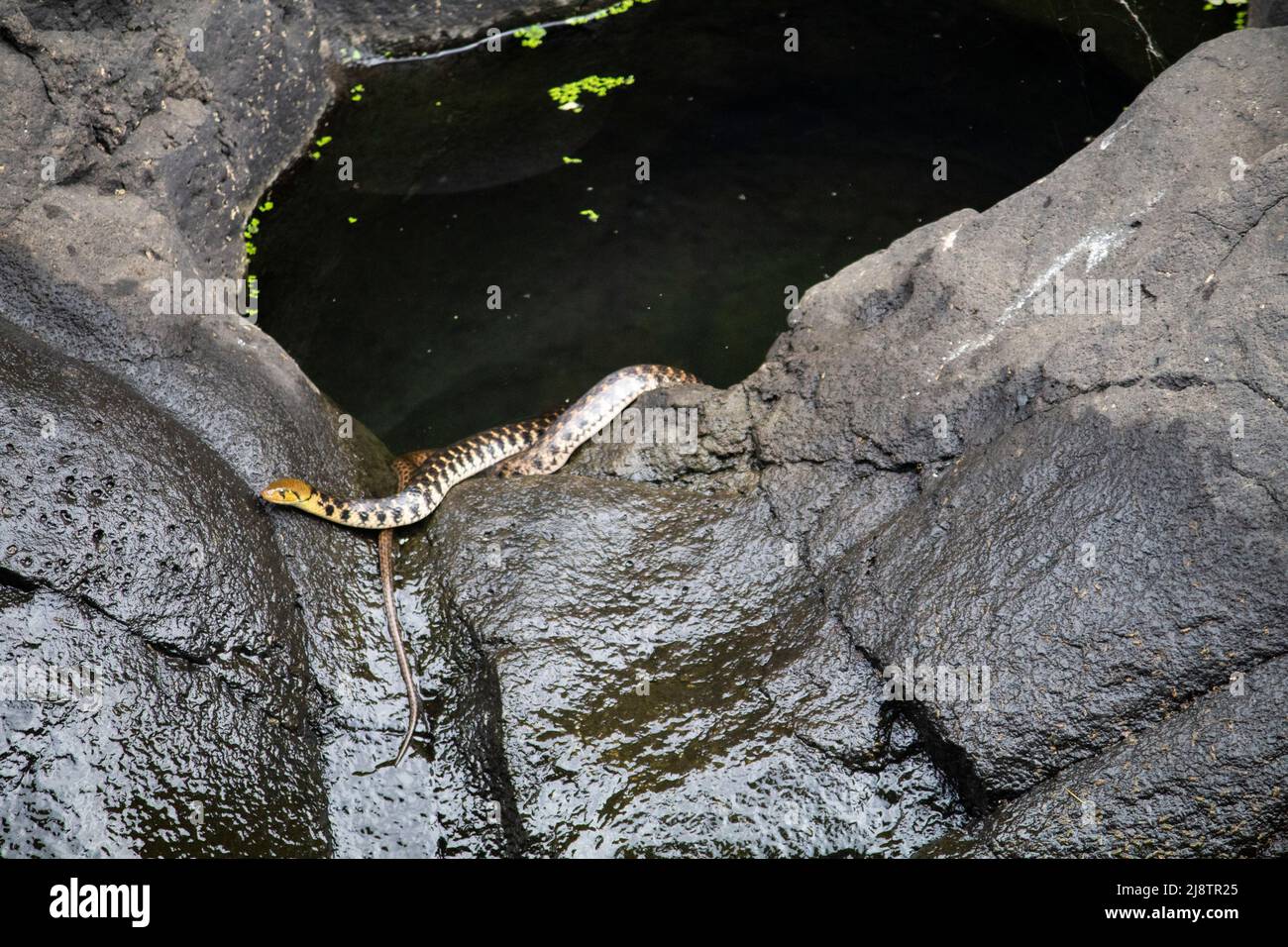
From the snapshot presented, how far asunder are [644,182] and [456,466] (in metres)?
3.68

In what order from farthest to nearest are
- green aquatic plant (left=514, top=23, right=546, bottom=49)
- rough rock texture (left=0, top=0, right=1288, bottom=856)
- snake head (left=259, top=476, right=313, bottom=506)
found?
1. green aquatic plant (left=514, top=23, right=546, bottom=49)
2. snake head (left=259, top=476, right=313, bottom=506)
3. rough rock texture (left=0, top=0, right=1288, bottom=856)

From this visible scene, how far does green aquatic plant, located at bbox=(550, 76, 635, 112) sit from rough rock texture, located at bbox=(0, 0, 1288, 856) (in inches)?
187

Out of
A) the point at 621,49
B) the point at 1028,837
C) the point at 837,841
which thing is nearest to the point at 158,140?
the point at 621,49

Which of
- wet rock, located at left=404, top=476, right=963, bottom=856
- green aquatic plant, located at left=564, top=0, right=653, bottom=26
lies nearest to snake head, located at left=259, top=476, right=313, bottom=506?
wet rock, located at left=404, top=476, right=963, bottom=856

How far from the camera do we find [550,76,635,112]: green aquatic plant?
9.72 metres

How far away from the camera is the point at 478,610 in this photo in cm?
473

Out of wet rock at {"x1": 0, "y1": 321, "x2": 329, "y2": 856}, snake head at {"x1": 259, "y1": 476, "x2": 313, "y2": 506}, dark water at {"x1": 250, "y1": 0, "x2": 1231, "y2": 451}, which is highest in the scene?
dark water at {"x1": 250, "y1": 0, "x2": 1231, "y2": 451}

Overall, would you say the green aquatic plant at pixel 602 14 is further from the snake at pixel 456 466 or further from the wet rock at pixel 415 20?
the snake at pixel 456 466

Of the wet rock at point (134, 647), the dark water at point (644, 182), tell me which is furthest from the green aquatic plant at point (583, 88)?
the wet rock at point (134, 647)

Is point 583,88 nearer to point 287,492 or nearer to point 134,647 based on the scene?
point 287,492

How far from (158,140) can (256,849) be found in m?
4.54

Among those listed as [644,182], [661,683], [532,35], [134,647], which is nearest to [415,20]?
[532,35]

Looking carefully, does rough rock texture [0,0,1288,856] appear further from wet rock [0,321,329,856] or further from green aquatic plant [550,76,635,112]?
green aquatic plant [550,76,635,112]

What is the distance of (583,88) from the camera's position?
9.87 meters
